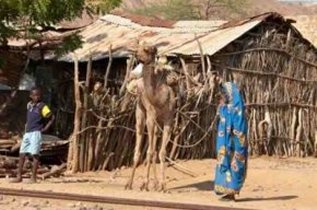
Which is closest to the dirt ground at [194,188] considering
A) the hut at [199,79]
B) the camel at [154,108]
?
the camel at [154,108]

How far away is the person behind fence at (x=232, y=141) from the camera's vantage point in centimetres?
988

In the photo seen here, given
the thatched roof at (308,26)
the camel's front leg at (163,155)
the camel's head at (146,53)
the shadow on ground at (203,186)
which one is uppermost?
the thatched roof at (308,26)

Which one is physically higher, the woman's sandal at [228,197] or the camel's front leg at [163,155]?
the camel's front leg at [163,155]

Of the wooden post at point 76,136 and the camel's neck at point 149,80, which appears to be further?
the wooden post at point 76,136

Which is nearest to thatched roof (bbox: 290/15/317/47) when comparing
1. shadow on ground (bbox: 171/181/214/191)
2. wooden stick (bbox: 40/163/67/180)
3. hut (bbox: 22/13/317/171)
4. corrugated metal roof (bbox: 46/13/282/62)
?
hut (bbox: 22/13/317/171)

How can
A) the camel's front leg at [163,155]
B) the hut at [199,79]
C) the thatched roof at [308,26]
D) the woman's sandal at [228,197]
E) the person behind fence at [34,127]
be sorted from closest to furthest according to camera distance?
the woman's sandal at [228,197] → the camel's front leg at [163,155] → the person behind fence at [34,127] → the hut at [199,79] → the thatched roof at [308,26]

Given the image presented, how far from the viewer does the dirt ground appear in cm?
923

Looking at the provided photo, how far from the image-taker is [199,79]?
15328mm

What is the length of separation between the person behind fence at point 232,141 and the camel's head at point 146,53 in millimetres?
1207

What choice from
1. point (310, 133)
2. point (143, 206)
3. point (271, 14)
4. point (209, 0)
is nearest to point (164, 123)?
point (143, 206)

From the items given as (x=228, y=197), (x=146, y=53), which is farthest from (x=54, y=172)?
(x=228, y=197)

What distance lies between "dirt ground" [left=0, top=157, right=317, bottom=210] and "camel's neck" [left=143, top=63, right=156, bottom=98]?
1.48 metres

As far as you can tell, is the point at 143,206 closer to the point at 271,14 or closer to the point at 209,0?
the point at 271,14

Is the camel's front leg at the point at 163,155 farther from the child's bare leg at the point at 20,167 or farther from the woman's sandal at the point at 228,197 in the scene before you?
the child's bare leg at the point at 20,167
